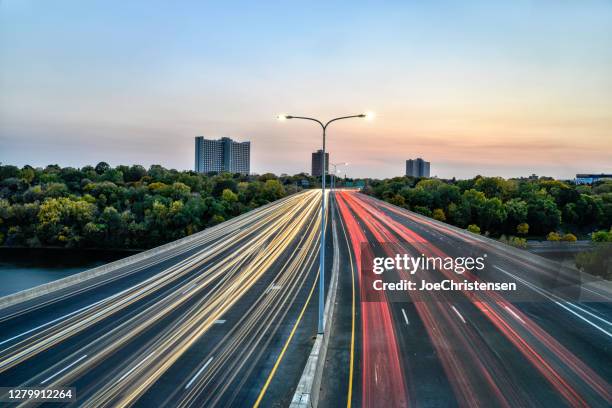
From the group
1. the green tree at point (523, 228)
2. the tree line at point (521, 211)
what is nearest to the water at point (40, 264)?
the tree line at point (521, 211)

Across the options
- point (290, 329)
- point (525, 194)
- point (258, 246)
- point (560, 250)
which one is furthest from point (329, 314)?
point (525, 194)

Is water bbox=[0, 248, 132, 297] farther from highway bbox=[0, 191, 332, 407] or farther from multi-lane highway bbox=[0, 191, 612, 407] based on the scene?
multi-lane highway bbox=[0, 191, 612, 407]

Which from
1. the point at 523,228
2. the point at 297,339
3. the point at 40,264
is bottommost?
the point at 40,264

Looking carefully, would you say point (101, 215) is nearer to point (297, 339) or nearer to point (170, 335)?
point (170, 335)

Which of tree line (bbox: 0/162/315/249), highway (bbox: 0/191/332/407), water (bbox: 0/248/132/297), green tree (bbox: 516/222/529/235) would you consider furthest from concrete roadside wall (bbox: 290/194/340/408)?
green tree (bbox: 516/222/529/235)

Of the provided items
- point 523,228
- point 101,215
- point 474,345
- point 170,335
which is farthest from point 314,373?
point 523,228

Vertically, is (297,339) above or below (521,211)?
→ below

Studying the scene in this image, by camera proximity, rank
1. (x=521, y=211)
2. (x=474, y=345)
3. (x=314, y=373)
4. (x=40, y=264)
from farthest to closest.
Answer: (x=521, y=211) → (x=40, y=264) → (x=474, y=345) → (x=314, y=373)
